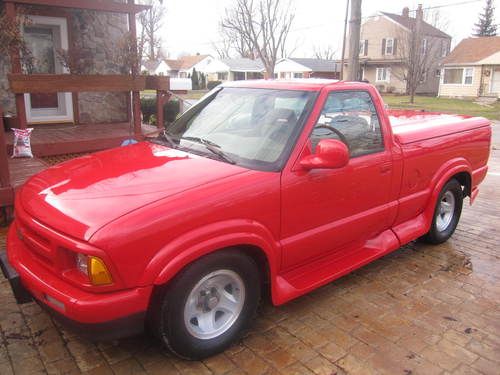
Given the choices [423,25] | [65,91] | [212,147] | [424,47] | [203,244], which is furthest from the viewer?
[423,25]

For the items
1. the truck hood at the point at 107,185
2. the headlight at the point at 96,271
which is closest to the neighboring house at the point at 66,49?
the truck hood at the point at 107,185

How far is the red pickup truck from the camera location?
2.60m

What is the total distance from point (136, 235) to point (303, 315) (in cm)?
172

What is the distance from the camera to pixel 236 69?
63719 mm

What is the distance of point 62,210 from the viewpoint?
2775 millimetres

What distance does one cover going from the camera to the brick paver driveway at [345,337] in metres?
3.01

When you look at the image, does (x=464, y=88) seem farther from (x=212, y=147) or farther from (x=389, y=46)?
(x=212, y=147)

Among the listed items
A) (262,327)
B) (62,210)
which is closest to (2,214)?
(62,210)

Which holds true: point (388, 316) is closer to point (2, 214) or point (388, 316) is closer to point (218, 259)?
point (218, 259)

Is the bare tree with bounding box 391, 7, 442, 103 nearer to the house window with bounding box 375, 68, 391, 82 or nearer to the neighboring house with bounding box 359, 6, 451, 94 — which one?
the neighboring house with bounding box 359, 6, 451, 94

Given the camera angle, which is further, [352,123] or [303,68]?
[303,68]

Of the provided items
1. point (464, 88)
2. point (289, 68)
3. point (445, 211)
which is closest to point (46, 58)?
point (445, 211)

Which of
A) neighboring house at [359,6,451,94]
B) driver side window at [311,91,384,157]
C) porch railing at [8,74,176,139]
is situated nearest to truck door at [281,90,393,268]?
driver side window at [311,91,384,157]

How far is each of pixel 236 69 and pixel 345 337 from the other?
62.9m
